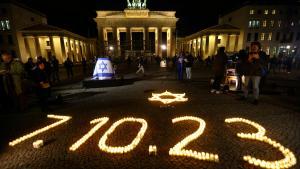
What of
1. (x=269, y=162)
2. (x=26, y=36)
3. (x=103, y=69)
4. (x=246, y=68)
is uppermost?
(x=26, y=36)

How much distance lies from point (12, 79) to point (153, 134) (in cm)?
634

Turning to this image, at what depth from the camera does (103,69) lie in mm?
12523

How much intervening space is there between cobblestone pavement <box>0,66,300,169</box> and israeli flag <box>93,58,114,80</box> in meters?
4.68

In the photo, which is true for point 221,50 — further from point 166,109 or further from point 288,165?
point 288,165

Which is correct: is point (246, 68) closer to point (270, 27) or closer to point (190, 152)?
point (190, 152)

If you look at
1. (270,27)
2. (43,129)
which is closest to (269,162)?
(43,129)

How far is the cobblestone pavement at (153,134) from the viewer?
12.3ft

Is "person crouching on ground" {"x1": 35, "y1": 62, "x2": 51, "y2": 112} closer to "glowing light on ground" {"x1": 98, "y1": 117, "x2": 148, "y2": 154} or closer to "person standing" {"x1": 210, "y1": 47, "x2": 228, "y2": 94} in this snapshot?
"glowing light on ground" {"x1": 98, "y1": 117, "x2": 148, "y2": 154}

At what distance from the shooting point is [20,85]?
24.4 feet

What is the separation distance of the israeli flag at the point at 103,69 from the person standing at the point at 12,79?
537 centimetres

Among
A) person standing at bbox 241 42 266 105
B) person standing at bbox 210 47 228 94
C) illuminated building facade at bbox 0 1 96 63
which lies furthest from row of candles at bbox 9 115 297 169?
illuminated building facade at bbox 0 1 96 63

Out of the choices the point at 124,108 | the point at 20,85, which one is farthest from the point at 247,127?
the point at 20,85

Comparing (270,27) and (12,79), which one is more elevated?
(270,27)

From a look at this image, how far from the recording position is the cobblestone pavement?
3.75m
